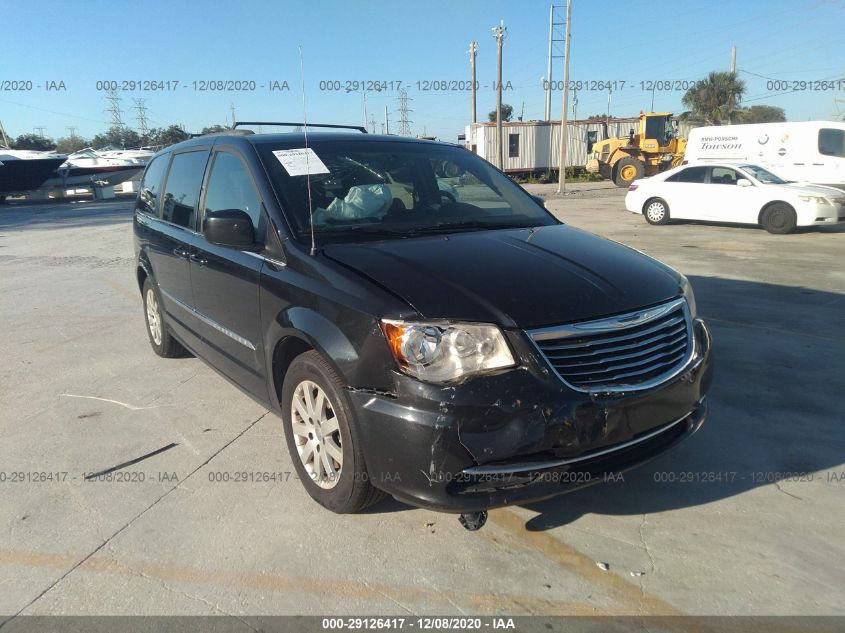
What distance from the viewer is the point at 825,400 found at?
14.2 feet

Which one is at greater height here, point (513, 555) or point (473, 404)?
point (473, 404)

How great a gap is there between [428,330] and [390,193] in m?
1.47

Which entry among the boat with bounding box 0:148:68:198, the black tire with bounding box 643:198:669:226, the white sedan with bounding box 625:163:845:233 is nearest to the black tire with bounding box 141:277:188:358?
the white sedan with bounding box 625:163:845:233

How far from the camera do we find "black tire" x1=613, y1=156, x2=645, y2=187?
28984 millimetres

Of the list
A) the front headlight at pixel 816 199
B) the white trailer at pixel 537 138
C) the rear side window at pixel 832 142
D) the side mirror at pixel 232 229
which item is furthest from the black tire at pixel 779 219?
the white trailer at pixel 537 138

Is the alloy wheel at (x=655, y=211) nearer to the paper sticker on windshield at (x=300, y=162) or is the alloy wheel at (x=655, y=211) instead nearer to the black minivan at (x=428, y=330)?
the black minivan at (x=428, y=330)

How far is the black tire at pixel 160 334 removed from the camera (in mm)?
5340

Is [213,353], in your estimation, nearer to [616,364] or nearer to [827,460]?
[616,364]

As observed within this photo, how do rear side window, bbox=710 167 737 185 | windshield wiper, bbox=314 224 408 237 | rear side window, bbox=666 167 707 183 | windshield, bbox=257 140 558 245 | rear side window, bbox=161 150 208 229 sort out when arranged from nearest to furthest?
windshield wiper, bbox=314 224 408 237 → windshield, bbox=257 140 558 245 → rear side window, bbox=161 150 208 229 → rear side window, bbox=710 167 737 185 → rear side window, bbox=666 167 707 183

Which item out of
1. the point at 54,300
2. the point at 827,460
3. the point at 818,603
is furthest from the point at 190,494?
the point at 54,300

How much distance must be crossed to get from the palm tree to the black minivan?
52.7 m

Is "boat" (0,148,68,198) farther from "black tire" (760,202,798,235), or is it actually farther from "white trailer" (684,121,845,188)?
"black tire" (760,202,798,235)

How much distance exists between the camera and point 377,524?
304 cm

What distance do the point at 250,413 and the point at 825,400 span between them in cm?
395
